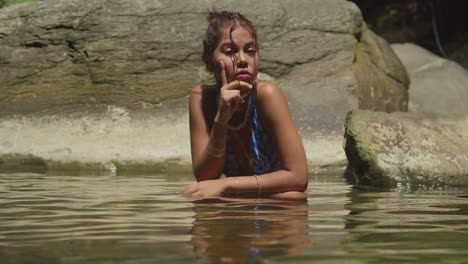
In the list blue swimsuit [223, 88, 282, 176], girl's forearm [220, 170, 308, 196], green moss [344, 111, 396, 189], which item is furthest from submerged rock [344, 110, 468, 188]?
girl's forearm [220, 170, 308, 196]

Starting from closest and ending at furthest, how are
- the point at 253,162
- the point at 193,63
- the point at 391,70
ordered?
the point at 253,162 → the point at 193,63 → the point at 391,70

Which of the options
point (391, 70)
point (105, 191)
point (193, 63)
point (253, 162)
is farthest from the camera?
point (391, 70)

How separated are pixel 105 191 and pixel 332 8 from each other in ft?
14.8

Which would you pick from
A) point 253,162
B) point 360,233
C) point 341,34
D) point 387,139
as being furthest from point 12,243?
point 341,34

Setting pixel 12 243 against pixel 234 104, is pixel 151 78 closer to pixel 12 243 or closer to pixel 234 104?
pixel 234 104

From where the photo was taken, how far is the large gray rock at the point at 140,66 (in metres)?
8.35

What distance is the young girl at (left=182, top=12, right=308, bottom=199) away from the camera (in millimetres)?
4492

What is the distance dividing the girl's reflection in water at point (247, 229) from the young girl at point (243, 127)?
0.17 metres

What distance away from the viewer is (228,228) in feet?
10.3

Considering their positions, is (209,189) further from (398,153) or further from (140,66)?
(140,66)

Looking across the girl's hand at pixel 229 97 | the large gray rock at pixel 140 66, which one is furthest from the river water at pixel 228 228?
the large gray rock at pixel 140 66

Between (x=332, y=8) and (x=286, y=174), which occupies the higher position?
(x=332, y=8)

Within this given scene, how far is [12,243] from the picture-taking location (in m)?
2.82

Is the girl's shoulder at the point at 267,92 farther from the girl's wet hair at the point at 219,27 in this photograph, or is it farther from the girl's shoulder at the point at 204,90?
the girl's shoulder at the point at 204,90
